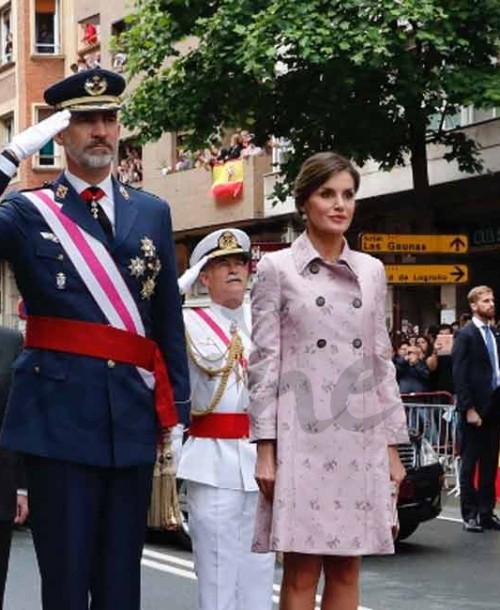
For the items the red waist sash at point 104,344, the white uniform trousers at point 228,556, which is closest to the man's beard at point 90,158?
the red waist sash at point 104,344

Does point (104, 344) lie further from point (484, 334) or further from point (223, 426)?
point (484, 334)

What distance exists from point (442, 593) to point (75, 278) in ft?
18.2

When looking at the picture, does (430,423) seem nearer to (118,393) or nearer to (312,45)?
(312,45)

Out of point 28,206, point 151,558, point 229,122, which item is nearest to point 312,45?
point 229,122

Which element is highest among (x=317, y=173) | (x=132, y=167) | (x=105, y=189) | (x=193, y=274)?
(x=132, y=167)

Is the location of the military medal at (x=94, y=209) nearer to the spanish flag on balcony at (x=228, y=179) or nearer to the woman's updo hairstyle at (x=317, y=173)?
the woman's updo hairstyle at (x=317, y=173)

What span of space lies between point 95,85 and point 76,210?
1.42 feet

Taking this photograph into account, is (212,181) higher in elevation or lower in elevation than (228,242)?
higher

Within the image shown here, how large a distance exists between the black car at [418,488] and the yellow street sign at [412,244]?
27.1 ft

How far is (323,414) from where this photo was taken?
574 cm

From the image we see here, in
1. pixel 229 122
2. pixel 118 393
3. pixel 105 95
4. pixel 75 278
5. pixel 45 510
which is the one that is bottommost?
pixel 45 510

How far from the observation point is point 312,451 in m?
5.74

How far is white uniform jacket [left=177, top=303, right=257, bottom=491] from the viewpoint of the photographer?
710 centimetres

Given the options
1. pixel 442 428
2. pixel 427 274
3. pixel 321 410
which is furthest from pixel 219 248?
pixel 427 274
